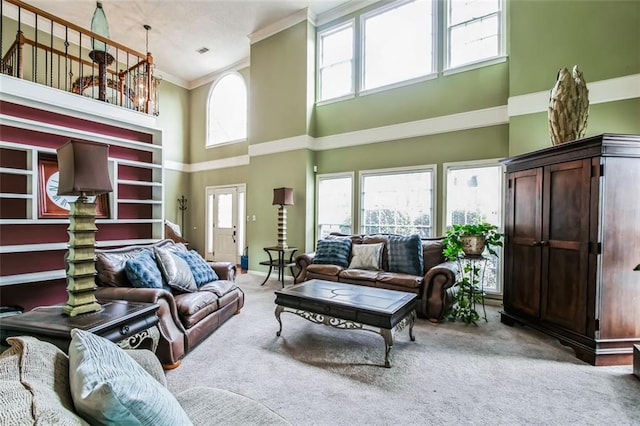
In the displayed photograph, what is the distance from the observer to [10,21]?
5.56 m

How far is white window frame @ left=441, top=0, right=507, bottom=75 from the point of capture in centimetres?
445

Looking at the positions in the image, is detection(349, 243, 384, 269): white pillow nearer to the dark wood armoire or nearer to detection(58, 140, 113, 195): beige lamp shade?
the dark wood armoire

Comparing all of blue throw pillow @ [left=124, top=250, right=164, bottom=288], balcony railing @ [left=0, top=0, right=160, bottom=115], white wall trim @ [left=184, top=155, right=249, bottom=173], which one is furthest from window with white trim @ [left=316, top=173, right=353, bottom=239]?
blue throw pillow @ [left=124, top=250, right=164, bottom=288]

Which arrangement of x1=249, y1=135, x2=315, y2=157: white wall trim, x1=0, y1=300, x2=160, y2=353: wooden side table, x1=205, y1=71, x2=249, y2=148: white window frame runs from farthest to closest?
x1=205, y1=71, x2=249, y2=148: white window frame
x1=249, y1=135, x2=315, y2=157: white wall trim
x1=0, y1=300, x2=160, y2=353: wooden side table

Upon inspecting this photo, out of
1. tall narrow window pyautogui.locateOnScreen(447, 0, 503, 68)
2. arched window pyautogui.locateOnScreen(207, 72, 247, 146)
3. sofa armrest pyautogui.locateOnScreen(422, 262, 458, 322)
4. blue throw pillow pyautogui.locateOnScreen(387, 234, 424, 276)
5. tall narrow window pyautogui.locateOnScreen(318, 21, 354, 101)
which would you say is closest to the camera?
sofa armrest pyautogui.locateOnScreen(422, 262, 458, 322)

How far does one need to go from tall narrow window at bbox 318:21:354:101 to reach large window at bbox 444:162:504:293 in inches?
103

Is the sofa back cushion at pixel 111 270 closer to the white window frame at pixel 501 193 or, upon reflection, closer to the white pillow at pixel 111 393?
the white pillow at pixel 111 393

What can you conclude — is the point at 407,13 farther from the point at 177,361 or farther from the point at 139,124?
the point at 177,361

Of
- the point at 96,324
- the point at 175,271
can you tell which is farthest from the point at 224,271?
the point at 96,324

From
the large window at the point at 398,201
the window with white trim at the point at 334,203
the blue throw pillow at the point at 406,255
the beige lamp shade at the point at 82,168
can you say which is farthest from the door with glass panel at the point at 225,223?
the beige lamp shade at the point at 82,168

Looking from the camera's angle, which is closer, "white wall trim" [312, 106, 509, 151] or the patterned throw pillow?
the patterned throw pillow

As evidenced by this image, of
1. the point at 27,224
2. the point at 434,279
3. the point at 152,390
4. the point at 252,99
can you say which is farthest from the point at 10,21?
the point at 434,279

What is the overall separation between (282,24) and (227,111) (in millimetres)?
2772

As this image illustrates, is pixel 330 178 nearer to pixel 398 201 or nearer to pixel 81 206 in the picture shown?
pixel 398 201
